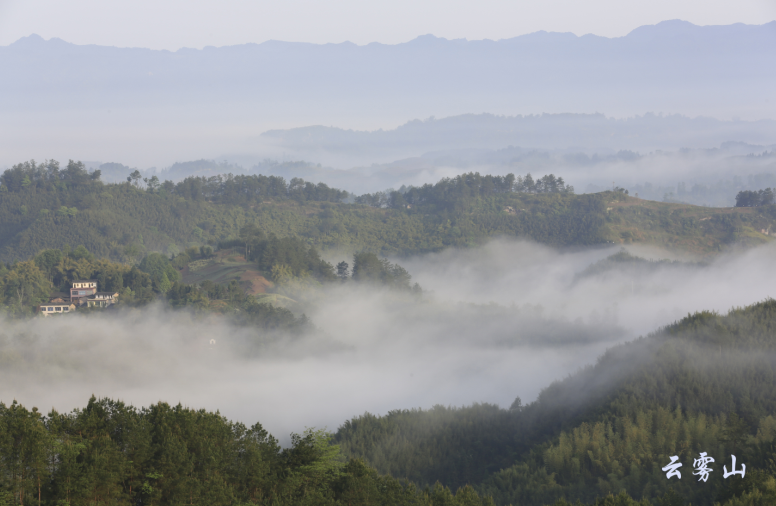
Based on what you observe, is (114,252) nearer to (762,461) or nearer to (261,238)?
(261,238)

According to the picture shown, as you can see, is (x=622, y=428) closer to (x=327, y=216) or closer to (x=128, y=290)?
(x=128, y=290)

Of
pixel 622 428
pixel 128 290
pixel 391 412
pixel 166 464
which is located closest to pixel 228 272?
pixel 128 290

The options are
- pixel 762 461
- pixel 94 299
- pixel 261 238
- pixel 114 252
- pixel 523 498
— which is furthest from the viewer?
pixel 114 252

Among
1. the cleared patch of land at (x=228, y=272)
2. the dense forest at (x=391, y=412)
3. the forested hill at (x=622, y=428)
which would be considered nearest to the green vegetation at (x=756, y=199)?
the dense forest at (x=391, y=412)

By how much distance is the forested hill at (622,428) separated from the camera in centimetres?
4559

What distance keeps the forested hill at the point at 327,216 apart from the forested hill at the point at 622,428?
75452 mm

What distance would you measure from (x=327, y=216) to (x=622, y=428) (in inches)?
4004

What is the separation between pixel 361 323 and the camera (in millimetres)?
104938

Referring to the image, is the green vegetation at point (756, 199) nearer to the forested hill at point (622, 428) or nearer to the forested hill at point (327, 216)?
the forested hill at point (327, 216)

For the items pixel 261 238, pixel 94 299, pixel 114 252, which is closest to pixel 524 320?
pixel 261 238

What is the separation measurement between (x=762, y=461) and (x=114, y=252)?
4833 inches

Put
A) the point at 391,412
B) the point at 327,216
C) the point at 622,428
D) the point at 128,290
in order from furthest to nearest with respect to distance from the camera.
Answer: the point at 327,216 < the point at 128,290 < the point at 391,412 < the point at 622,428

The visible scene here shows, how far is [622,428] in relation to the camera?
52.2 metres

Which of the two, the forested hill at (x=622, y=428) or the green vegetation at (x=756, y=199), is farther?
the green vegetation at (x=756, y=199)
